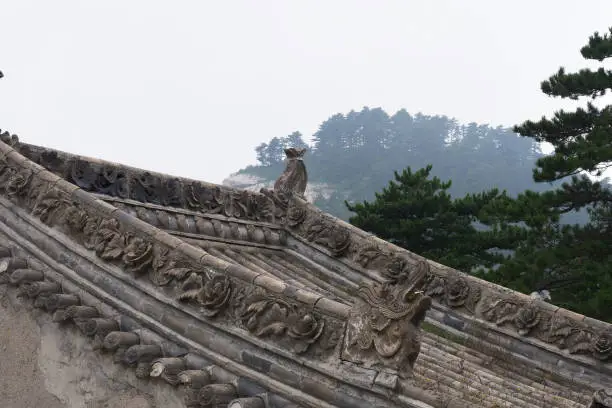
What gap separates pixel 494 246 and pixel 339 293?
1652cm

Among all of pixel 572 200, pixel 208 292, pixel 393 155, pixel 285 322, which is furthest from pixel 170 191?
pixel 393 155

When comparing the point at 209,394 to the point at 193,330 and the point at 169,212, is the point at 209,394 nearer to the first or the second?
the point at 193,330

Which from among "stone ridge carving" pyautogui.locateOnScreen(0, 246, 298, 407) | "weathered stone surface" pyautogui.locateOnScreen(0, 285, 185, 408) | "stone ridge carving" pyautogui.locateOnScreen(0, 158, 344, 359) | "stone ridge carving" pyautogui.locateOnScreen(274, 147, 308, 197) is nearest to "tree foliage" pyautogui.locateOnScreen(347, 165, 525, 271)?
"stone ridge carving" pyautogui.locateOnScreen(274, 147, 308, 197)

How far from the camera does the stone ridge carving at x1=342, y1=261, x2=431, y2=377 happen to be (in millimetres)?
4602

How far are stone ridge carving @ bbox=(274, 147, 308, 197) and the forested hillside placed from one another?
5798 centimetres

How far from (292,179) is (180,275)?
193 inches

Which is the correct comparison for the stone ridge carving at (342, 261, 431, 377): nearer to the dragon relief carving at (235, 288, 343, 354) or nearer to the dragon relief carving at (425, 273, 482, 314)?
the dragon relief carving at (235, 288, 343, 354)

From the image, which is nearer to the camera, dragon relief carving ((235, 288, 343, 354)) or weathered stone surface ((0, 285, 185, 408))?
dragon relief carving ((235, 288, 343, 354))

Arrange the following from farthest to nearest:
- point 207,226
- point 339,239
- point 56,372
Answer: point 339,239
point 207,226
point 56,372

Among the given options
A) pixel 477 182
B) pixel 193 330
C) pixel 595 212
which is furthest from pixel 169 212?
pixel 477 182

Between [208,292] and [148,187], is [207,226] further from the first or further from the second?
[208,292]

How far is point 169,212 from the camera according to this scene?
26.3ft

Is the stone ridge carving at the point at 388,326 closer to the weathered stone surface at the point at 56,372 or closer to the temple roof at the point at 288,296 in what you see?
the temple roof at the point at 288,296

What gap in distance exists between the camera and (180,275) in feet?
17.6
